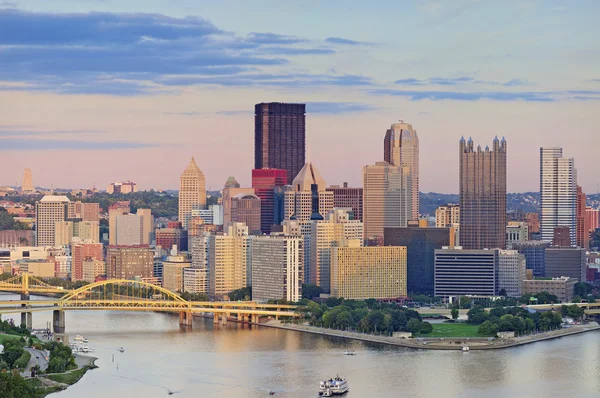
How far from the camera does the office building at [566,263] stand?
7219 centimetres

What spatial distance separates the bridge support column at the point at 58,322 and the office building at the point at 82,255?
90.0ft

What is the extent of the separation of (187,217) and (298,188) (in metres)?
14.3

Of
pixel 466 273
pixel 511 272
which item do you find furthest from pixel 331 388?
pixel 511 272

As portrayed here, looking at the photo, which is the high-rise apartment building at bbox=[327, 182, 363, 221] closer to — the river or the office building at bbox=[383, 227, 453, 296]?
the office building at bbox=[383, 227, 453, 296]

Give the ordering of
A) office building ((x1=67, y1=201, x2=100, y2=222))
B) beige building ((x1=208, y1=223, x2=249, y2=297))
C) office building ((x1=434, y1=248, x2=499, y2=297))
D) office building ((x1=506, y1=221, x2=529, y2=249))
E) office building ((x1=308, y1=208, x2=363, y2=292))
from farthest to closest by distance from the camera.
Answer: office building ((x1=67, y1=201, x2=100, y2=222))
office building ((x1=506, y1=221, x2=529, y2=249))
beige building ((x1=208, y1=223, x2=249, y2=297))
office building ((x1=308, y1=208, x2=363, y2=292))
office building ((x1=434, y1=248, x2=499, y2=297))

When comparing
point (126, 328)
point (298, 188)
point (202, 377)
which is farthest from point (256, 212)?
point (202, 377)

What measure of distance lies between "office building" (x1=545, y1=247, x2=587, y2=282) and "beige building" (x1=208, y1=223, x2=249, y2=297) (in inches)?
506

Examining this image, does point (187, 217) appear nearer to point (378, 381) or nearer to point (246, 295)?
point (246, 295)

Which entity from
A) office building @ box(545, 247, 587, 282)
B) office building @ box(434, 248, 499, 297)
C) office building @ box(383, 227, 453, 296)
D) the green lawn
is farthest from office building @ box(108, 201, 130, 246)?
the green lawn

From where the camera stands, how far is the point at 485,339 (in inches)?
1949

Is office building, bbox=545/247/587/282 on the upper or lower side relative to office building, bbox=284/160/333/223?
lower

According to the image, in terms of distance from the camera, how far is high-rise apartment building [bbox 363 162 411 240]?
8462 centimetres

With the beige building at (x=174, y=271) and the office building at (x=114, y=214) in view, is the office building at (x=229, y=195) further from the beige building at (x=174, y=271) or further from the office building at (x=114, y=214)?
the beige building at (x=174, y=271)

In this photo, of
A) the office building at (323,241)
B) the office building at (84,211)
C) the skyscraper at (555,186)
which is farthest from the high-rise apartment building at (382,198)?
the office building at (84,211)
